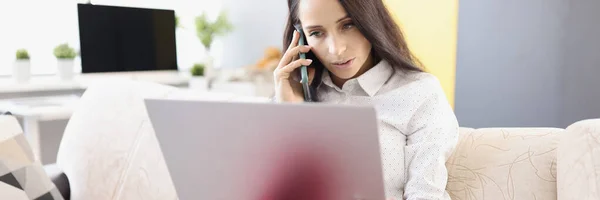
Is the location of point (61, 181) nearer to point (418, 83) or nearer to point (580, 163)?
point (418, 83)

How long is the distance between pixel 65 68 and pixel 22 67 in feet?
0.76

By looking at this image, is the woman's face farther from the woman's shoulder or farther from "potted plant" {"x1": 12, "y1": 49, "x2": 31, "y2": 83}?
"potted plant" {"x1": 12, "y1": 49, "x2": 31, "y2": 83}

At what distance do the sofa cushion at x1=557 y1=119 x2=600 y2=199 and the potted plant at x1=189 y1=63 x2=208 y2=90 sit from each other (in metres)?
2.70

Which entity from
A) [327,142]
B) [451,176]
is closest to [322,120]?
[327,142]

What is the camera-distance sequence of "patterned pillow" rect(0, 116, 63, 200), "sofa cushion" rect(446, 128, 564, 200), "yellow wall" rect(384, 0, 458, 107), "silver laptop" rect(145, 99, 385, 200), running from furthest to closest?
"yellow wall" rect(384, 0, 458, 107) → "patterned pillow" rect(0, 116, 63, 200) → "sofa cushion" rect(446, 128, 564, 200) → "silver laptop" rect(145, 99, 385, 200)

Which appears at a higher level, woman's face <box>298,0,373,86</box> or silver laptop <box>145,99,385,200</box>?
woman's face <box>298,0,373,86</box>

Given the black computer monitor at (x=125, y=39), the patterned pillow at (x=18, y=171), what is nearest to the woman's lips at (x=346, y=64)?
the patterned pillow at (x=18, y=171)

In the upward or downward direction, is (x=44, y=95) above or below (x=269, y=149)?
below

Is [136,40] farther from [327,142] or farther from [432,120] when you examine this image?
[327,142]

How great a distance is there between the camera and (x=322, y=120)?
66 cm

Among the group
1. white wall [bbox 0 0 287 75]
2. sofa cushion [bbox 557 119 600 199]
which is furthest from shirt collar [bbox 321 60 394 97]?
white wall [bbox 0 0 287 75]

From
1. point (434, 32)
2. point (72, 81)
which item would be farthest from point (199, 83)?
point (434, 32)

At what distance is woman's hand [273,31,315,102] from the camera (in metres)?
1.18

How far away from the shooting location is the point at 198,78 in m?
3.51
